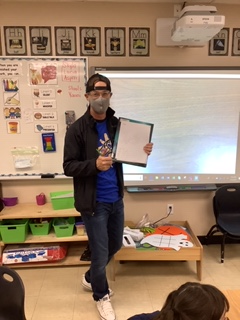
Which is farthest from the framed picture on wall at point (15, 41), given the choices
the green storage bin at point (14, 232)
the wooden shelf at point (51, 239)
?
the wooden shelf at point (51, 239)

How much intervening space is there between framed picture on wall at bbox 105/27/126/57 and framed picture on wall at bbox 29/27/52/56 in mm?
504

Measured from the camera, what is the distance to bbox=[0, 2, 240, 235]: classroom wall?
2.49 m

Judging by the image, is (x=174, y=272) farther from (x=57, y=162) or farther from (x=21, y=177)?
(x=21, y=177)

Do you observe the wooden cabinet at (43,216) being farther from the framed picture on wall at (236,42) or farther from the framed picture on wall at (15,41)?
the framed picture on wall at (236,42)

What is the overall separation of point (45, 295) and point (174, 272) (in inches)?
43.6

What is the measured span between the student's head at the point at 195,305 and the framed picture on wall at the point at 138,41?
222 cm

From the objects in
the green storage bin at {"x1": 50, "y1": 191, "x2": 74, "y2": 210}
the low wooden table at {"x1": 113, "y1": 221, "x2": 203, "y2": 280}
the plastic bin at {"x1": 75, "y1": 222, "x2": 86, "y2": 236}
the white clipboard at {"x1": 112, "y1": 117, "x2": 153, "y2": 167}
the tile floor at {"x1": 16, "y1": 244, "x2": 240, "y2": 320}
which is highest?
the white clipboard at {"x1": 112, "y1": 117, "x2": 153, "y2": 167}

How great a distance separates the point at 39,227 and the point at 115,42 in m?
1.81

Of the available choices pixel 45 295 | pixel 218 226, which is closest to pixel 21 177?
pixel 45 295

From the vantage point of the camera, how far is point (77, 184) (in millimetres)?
1853

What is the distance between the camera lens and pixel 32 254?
8.45ft

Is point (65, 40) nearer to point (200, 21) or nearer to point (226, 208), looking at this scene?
point (200, 21)

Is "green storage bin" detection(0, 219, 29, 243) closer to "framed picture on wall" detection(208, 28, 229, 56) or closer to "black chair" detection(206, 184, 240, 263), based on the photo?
"black chair" detection(206, 184, 240, 263)

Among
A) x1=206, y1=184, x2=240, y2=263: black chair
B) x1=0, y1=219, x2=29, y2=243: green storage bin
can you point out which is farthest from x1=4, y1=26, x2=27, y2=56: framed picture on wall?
x1=206, y1=184, x2=240, y2=263: black chair
